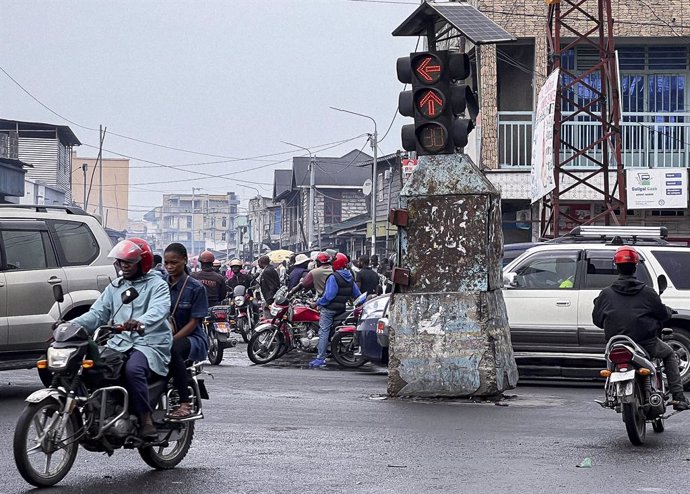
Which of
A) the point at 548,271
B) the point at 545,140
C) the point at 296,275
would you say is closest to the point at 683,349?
the point at 548,271

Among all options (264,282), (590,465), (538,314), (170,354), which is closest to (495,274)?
(538,314)

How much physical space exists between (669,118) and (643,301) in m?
21.1

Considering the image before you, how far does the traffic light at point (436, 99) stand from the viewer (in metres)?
13.9

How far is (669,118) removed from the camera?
1209 inches

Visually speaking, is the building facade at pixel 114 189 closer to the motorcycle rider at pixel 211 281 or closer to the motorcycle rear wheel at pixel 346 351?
the motorcycle rider at pixel 211 281

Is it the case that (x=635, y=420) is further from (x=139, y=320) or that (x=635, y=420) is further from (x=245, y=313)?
(x=245, y=313)

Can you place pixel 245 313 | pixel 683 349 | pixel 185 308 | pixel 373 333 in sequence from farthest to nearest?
pixel 245 313 → pixel 373 333 → pixel 683 349 → pixel 185 308

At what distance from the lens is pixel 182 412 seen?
870cm

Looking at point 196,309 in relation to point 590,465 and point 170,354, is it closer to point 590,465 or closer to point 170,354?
point 170,354

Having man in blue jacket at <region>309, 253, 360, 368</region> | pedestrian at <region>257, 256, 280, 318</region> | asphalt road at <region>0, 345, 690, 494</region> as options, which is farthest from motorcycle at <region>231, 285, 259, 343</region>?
asphalt road at <region>0, 345, 690, 494</region>

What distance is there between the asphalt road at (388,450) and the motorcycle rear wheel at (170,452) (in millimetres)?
86

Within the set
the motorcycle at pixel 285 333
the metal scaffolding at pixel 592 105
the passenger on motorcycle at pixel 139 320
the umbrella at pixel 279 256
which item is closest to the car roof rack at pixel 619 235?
the motorcycle at pixel 285 333

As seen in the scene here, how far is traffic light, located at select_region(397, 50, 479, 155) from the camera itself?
45.5 ft

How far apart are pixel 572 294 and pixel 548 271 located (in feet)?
1.60
